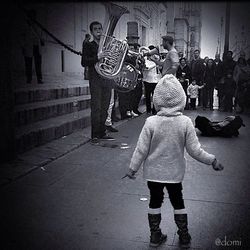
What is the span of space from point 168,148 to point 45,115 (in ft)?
15.6

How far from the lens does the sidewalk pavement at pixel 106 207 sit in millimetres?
3297

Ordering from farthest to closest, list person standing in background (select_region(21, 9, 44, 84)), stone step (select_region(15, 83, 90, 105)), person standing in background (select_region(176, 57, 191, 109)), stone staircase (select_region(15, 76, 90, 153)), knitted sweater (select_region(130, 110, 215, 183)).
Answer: person standing in background (select_region(176, 57, 191, 109)) → person standing in background (select_region(21, 9, 44, 84)) → stone step (select_region(15, 83, 90, 105)) → stone staircase (select_region(15, 76, 90, 153)) → knitted sweater (select_region(130, 110, 215, 183))

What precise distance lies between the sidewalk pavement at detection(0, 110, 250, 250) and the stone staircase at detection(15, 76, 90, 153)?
2.21 feet

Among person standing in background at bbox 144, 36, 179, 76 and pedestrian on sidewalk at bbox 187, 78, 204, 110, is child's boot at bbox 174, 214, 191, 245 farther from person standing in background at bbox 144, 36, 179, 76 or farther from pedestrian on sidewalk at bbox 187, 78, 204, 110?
pedestrian on sidewalk at bbox 187, 78, 204, 110

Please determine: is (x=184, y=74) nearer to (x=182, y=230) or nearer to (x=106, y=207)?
(x=106, y=207)

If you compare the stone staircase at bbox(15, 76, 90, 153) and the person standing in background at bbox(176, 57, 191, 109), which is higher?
the person standing in background at bbox(176, 57, 191, 109)

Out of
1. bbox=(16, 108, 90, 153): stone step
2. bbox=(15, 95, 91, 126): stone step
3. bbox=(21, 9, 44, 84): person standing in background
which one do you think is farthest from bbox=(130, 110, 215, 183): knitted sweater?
bbox=(21, 9, 44, 84): person standing in background

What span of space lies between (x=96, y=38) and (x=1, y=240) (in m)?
4.38

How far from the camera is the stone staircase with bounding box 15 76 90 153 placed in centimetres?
631

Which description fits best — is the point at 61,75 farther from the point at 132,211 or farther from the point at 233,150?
the point at 132,211

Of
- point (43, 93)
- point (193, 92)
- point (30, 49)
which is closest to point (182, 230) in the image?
point (43, 93)

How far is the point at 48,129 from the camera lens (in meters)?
6.73

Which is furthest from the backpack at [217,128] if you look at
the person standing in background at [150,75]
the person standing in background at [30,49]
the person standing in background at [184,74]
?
the person standing in background at [184,74]

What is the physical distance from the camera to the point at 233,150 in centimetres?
680
